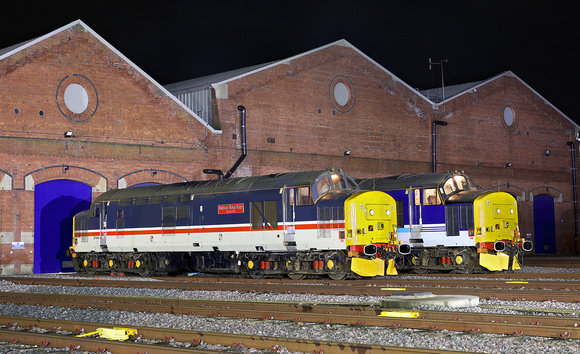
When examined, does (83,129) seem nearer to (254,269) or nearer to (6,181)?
(6,181)

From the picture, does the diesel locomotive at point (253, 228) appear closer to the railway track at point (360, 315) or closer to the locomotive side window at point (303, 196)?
the locomotive side window at point (303, 196)

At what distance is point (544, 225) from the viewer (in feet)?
160

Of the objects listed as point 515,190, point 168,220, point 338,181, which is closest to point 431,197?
point 338,181

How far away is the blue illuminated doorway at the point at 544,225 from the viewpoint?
48.2 m

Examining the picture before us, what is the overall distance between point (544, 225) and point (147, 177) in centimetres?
2746

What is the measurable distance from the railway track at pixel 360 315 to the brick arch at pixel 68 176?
13.9 metres

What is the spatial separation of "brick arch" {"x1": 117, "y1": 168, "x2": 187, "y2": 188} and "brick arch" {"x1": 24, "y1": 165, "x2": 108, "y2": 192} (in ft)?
2.74

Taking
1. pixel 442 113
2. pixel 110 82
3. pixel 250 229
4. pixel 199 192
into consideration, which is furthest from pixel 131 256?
pixel 442 113

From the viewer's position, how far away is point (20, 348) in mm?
11242

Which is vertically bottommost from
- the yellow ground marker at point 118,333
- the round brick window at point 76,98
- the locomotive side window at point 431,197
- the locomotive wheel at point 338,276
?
the yellow ground marker at point 118,333

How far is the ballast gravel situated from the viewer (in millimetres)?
10523

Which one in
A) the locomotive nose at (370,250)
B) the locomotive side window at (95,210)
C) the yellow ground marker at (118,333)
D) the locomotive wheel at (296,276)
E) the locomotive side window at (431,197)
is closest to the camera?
the yellow ground marker at (118,333)

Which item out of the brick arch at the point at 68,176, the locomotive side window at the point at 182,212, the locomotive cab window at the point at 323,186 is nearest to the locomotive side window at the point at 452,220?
the locomotive cab window at the point at 323,186

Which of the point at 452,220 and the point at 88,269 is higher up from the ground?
the point at 452,220
